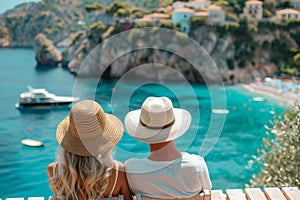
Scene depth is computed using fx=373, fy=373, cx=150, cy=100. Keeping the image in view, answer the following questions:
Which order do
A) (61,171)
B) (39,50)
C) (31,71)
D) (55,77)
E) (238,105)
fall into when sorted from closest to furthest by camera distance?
(61,171) < (238,105) < (55,77) < (31,71) < (39,50)

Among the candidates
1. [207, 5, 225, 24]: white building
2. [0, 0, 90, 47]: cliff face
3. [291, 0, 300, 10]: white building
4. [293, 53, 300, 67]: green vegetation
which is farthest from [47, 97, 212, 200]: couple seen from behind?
[0, 0, 90, 47]: cliff face

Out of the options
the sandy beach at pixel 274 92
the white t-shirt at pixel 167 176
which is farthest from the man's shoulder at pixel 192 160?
the sandy beach at pixel 274 92

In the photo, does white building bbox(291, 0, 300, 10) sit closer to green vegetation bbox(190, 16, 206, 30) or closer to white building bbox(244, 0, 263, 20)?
white building bbox(244, 0, 263, 20)

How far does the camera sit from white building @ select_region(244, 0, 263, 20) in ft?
129

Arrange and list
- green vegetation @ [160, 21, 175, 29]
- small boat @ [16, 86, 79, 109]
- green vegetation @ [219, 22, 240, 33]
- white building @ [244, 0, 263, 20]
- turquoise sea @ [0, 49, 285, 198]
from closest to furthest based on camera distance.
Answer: turquoise sea @ [0, 49, 285, 198] < small boat @ [16, 86, 79, 109] < green vegetation @ [219, 22, 240, 33] < green vegetation @ [160, 21, 175, 29] < white building @ [244, 0, 263, 20]

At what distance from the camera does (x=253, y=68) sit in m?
37.2

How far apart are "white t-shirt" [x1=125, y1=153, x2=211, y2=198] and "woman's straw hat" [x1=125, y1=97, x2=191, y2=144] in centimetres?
15

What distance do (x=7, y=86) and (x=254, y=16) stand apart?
27.4 m

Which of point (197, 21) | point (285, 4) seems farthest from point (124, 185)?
point (285, 4)

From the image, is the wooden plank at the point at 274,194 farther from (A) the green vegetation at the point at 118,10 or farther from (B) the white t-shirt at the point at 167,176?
(A) the green vegetation at the point at 118,10

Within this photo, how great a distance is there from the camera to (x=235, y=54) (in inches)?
1474

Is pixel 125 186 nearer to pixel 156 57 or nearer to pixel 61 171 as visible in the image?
pixel 61 171

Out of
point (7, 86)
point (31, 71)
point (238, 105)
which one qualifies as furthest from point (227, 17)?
point (31, 71)

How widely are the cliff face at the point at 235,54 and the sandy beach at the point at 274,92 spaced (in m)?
2.85
